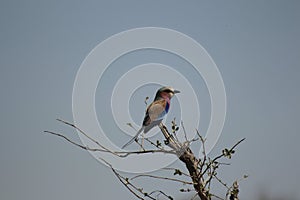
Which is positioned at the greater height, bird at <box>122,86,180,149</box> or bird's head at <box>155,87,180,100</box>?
bird's head at <box>155,87,180,100</box>

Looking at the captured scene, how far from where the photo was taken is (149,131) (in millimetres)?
614

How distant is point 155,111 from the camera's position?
1.97ft

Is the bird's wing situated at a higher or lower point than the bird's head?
lower

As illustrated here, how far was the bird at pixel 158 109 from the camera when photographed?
1.96ft

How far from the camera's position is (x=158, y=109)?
0.60m

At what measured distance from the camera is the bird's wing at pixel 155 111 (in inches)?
23.5

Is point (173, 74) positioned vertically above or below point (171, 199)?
above

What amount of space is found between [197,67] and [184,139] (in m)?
0.12

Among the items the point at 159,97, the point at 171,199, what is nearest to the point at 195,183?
the point at 171,199

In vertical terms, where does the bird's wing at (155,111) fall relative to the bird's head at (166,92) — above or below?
below

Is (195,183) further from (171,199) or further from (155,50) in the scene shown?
(155,50)

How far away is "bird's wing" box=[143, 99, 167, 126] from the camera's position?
0.60 metres

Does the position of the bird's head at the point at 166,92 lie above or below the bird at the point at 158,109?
above

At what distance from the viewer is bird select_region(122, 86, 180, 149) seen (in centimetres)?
60
